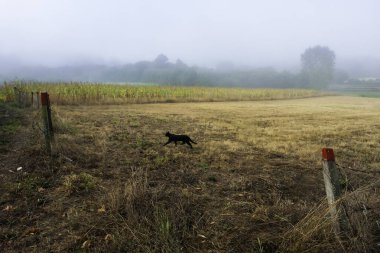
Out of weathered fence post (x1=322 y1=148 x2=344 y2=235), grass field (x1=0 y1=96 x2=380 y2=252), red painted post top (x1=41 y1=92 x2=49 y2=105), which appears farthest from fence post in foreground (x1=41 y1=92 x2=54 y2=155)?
weathered fence post (x1=322 y1=148 x2=344 y2=235)

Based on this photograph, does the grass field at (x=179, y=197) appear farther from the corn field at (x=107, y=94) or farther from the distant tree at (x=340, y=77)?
the distant tree at (x=340, y=77)

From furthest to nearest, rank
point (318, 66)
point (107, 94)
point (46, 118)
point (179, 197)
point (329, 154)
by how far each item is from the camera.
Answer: point (318, 66), point (107, 94), point (46, 118), point (179, 197), point (329, 154)

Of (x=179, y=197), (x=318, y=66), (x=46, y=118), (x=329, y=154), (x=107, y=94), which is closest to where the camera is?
(x=329, y=154)

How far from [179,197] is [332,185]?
2.20 meters

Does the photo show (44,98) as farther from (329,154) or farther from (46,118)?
(329,154)

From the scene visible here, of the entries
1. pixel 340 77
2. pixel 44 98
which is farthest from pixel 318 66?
pixel 44 98

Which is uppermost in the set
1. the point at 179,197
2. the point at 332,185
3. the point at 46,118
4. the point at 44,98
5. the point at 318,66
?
the point at 318,66

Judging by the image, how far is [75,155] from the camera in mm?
7137

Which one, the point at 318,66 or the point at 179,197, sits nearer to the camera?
the point at 179,197

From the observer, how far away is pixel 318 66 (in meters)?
87.9

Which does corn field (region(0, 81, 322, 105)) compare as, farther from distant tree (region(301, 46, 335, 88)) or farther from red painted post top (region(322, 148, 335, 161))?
distant tree (region(301, 46, 335, 88))

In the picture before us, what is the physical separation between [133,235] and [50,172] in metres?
3.06

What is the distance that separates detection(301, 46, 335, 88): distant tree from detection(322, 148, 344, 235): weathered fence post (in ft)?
283

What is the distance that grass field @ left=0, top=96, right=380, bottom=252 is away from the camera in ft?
11.9
